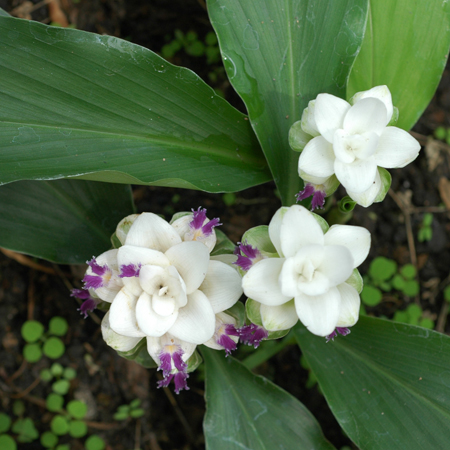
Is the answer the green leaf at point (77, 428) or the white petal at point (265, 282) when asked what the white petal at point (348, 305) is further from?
the green leaf at point (77, 428)

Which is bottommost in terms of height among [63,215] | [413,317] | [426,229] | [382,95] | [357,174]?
[413,317]

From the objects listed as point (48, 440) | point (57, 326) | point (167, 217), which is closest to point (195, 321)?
point (167, 217)

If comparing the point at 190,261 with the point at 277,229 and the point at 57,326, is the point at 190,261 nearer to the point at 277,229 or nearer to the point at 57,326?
the point at 277,229

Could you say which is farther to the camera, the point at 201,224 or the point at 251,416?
the point at 251,416

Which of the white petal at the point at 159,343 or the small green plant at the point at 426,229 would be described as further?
the small green plant at the point at 426,229

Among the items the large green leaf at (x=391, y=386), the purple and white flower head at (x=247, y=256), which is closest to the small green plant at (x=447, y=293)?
the large green leaf at (x=391, y=386)

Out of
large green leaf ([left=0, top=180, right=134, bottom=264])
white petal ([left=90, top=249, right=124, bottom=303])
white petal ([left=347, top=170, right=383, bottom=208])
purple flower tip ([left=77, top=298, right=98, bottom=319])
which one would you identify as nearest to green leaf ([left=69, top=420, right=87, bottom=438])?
large green leaf ([left=0, top=180, right=134, bottom=264])
